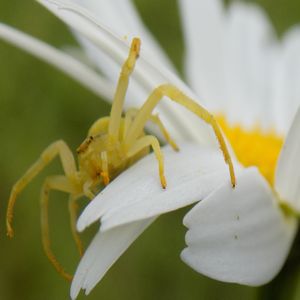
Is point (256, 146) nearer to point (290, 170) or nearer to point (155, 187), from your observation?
point (290, 170)

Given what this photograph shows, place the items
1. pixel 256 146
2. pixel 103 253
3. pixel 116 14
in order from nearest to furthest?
1. pixel 103 253
2. pixel 256 146
3. pixel 116 14

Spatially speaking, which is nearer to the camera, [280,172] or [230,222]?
[230,222]

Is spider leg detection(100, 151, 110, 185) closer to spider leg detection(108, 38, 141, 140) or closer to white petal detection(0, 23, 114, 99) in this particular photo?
spider leg detection(108, 38, 141, 140)

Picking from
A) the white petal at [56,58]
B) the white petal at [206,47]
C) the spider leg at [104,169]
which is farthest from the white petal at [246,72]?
the spider leg at [104,169]

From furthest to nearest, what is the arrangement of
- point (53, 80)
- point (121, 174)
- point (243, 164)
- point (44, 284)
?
point (53, 80) < point (44, 284) < point (243, 164) < point (121, 174)

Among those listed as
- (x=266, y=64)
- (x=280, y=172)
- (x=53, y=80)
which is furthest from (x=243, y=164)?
(x=53, y=80)

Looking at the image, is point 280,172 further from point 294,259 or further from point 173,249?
point 173,249

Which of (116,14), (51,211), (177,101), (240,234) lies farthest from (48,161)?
(51,211)

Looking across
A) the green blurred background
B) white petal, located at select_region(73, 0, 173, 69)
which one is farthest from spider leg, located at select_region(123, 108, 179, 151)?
the green blurred background
